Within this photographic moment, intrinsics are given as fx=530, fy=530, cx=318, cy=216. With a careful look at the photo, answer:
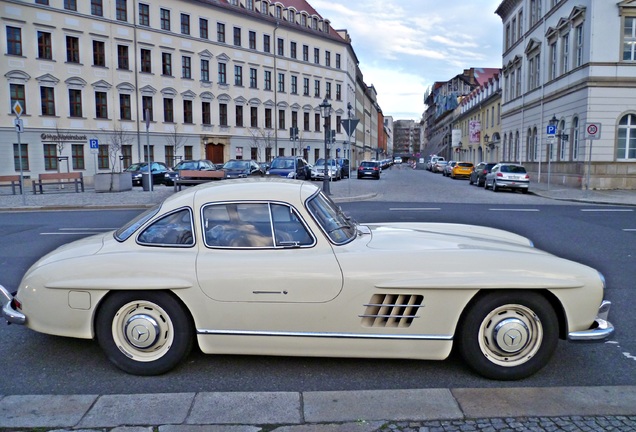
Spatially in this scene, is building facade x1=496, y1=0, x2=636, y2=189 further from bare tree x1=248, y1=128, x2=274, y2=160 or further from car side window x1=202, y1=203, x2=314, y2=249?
bare tree x1=248, y1=128, x2=274, y2=160

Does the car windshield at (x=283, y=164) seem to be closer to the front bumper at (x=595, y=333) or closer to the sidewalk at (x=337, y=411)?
the front bumper at (x=595, y=333)

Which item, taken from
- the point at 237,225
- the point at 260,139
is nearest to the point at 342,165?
the point at 260,139

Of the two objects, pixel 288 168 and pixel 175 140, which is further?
pixel 175 140

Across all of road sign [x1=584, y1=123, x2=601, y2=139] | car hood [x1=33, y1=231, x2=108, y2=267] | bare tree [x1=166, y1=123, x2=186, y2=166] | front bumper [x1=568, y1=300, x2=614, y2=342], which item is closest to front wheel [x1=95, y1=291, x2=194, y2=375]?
car hood [x1=33, y1=231, x2=108, y2=267]

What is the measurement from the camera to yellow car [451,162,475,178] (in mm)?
46000

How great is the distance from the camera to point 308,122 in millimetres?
64375

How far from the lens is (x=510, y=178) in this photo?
26.9 metres

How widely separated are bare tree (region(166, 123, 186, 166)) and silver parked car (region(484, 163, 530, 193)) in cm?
3105

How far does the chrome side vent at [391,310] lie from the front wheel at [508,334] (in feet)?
1.28

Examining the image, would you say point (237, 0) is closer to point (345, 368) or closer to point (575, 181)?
point (575, 181)

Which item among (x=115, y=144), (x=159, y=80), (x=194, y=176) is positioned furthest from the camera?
(x=159, y=80)

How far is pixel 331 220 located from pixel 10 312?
2.64 meters

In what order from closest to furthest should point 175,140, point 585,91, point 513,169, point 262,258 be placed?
point 262,258
point 513,169
point 585,91
point 175,140

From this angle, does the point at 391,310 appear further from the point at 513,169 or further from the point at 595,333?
the point at 513,169
